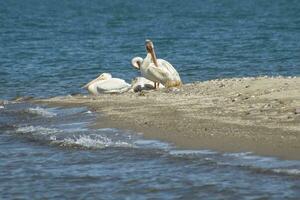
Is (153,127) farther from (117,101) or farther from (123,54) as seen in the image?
(123,54)

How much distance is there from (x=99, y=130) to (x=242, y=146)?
305cm

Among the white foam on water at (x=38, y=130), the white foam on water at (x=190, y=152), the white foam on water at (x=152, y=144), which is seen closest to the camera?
the white foam on water at (x=190, y=152)

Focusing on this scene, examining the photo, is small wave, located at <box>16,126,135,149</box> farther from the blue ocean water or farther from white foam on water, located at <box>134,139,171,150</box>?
the blue ocean water

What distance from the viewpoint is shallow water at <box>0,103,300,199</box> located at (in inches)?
384

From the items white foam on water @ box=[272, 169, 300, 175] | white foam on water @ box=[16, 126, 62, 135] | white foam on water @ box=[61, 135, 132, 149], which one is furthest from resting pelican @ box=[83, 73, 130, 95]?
white foam on water @ box=[272, 169, 300, 175]

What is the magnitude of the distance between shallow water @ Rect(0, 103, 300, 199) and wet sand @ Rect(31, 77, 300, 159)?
0.36m

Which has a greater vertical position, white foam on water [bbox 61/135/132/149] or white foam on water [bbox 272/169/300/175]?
white foam on water [bbox 61/135/132/149]

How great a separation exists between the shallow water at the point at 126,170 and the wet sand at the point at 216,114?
0.36 m

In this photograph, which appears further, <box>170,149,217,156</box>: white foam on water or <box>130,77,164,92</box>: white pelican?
<box>130,77,164,92</box>: white pelican

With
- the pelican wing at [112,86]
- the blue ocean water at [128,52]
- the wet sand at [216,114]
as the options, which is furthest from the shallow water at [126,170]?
the blue ocean water at [128,52]

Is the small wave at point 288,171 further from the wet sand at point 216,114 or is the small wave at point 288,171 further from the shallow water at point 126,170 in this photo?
the wet sand at point 216,114

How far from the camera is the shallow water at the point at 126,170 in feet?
32.0

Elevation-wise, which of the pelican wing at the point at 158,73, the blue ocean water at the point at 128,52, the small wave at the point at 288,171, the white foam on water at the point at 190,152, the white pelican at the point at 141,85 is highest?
the blue ocean water at the point at 128,52

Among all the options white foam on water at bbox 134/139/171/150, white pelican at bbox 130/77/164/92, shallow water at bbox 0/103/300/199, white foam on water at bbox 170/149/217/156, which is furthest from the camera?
white pelican at bbox 130/77/164/92
